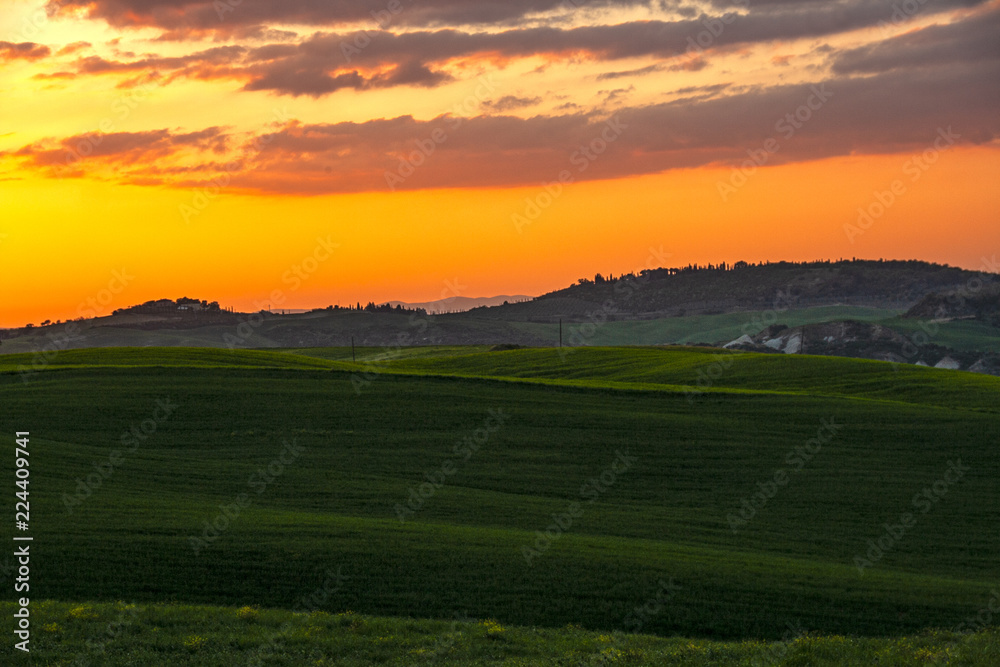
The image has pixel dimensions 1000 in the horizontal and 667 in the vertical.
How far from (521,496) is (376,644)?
15.6 meters

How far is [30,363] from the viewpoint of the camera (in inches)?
2514

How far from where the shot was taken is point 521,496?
107 ft

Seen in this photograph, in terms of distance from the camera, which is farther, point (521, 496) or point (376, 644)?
point (521, 496)

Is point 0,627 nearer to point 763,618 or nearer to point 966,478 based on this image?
point 763,618

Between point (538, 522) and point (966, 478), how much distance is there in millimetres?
19877

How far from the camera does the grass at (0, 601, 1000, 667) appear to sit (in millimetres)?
15930

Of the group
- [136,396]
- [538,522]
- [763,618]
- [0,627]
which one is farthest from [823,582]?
[136,396]

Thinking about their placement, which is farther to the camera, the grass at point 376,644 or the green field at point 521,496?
the green field at point 521,496

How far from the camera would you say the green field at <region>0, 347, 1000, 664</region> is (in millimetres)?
21312

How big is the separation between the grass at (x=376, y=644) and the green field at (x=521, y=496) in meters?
0.67

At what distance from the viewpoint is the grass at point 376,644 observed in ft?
52.3

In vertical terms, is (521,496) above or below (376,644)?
below

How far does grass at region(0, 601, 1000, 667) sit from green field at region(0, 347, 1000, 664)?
674mm

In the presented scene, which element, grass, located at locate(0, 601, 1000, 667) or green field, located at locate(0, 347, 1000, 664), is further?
green field, located at locate(0, 347, 1000, 664)
